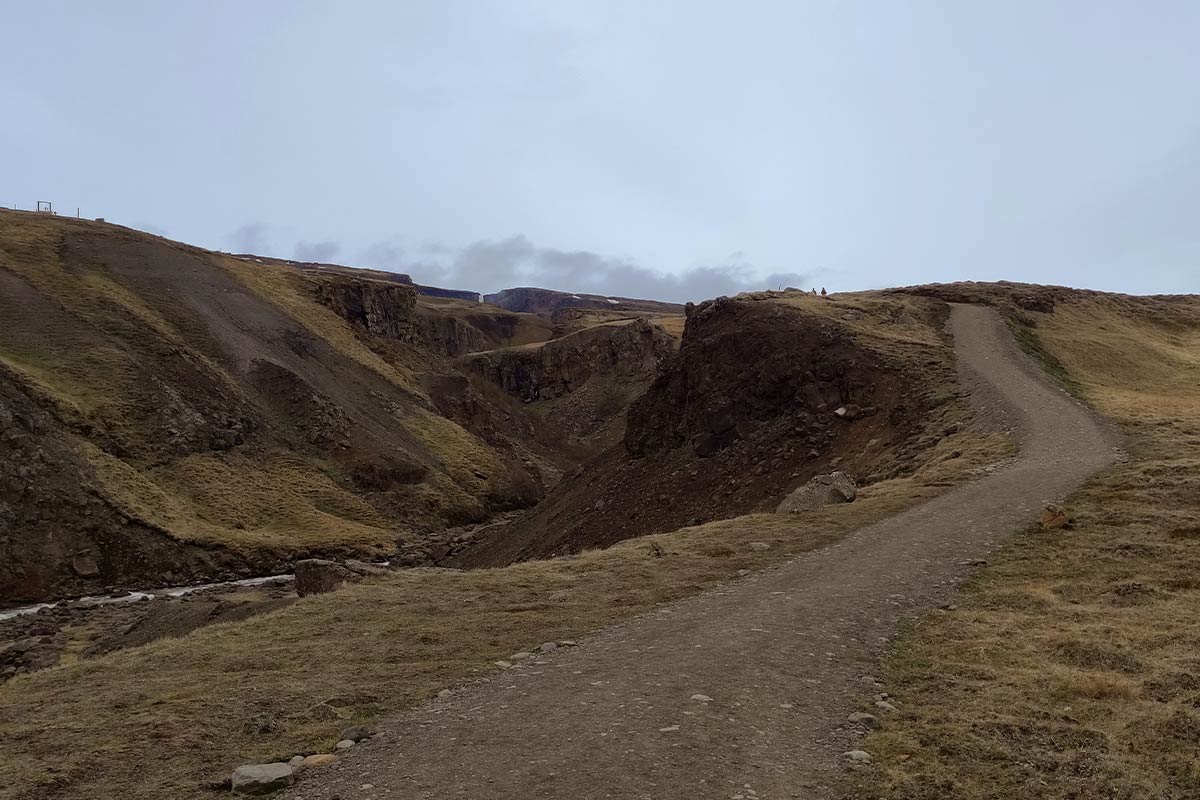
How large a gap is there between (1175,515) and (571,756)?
1329cm

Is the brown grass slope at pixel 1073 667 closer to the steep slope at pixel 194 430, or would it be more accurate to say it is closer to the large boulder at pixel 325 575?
the large boulder at pixel 325 575

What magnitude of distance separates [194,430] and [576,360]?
2507 inches

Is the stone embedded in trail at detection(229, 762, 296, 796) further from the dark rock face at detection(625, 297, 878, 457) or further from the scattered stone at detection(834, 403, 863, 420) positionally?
the scattered stone at detection(834, 403, 863, 420)

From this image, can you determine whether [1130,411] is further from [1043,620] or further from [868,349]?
[1043,620]

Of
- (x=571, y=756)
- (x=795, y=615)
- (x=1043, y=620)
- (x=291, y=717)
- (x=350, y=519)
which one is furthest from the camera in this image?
(x=350, y=519)

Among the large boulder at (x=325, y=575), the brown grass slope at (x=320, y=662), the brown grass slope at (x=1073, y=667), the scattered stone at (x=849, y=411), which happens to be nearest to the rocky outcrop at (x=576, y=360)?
the scattered stone at (x=849, y=411)

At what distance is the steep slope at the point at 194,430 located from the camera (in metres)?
36.2

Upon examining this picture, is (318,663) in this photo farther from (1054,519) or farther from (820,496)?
(1054,519)

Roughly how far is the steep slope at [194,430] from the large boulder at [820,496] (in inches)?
1152

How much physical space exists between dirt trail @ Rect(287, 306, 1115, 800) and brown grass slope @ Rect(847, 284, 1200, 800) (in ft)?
1.98

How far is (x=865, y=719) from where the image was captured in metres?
7.28

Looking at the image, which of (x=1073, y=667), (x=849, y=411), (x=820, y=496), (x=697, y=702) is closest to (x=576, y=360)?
(x=849, y=411)

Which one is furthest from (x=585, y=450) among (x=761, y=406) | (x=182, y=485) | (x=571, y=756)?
(x=571, y=756)

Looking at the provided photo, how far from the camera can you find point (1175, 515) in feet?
46.4
